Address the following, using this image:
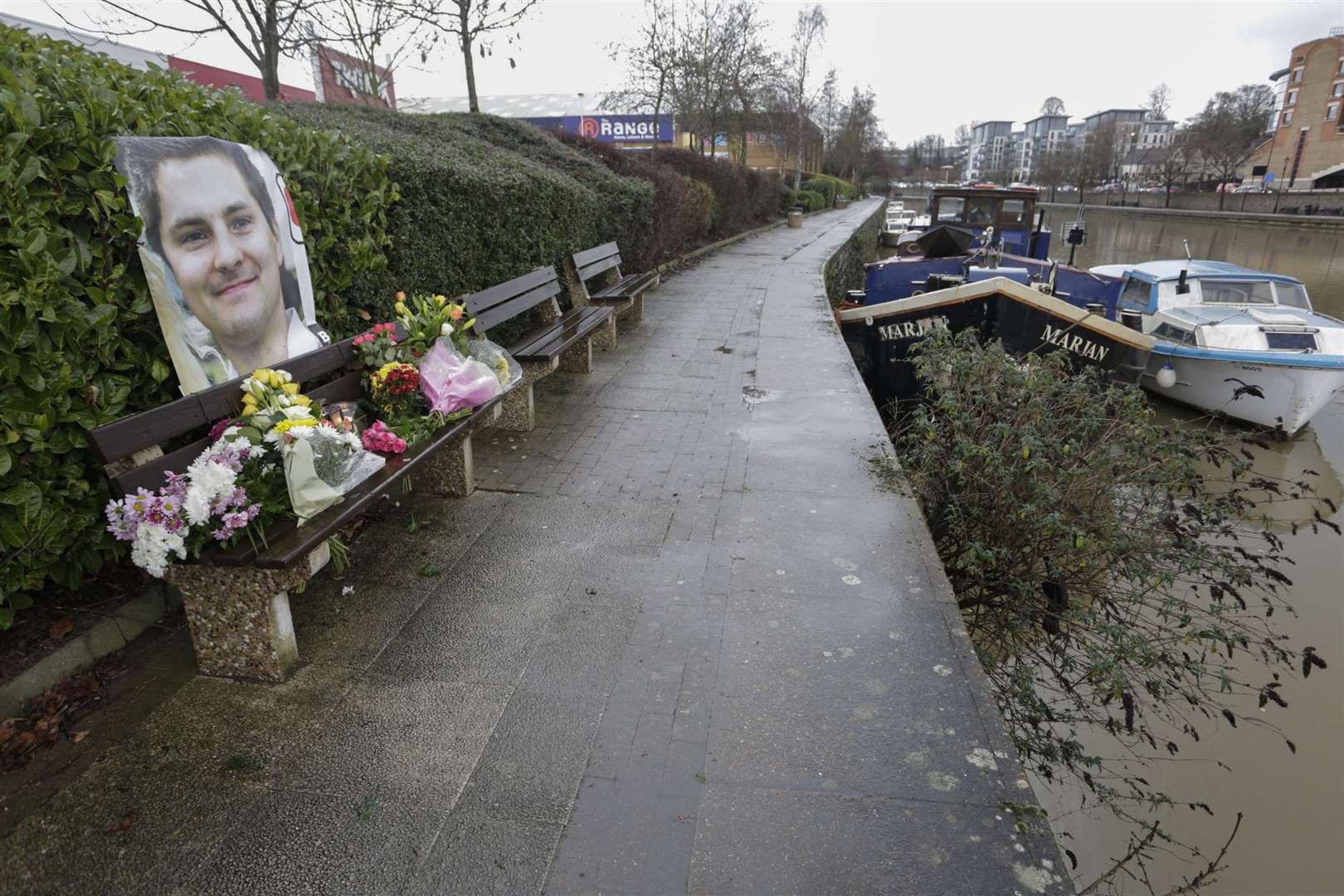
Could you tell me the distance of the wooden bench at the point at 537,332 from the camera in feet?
17.9

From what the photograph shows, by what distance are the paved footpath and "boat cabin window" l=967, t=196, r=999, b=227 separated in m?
12.4

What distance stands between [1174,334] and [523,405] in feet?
32.5

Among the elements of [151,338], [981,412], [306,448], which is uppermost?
[151,338]

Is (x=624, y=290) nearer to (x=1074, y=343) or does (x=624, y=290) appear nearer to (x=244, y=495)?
(x=1074, y=343)

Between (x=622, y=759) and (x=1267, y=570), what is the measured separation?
3.32 m

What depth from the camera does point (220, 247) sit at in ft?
10.7

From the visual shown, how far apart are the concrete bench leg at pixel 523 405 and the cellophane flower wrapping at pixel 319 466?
2.31m

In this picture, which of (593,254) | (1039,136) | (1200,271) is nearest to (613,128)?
(1200,271)

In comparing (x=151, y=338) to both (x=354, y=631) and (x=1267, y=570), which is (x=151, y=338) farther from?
(x=1267, y=570)

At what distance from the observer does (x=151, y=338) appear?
9.94 ft

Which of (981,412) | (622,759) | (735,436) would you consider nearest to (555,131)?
(735,436)

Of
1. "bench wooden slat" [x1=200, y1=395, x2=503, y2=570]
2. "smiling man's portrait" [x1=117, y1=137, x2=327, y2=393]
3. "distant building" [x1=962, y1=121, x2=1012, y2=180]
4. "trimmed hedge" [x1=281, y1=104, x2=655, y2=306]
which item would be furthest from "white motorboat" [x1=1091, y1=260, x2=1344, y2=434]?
"distant building" [x1=962, y1=121, x2=1012, y2=180]

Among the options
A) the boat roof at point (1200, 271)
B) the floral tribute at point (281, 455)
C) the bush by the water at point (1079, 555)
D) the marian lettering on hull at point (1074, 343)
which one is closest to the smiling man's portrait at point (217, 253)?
the floral tribute at point (281, 455)

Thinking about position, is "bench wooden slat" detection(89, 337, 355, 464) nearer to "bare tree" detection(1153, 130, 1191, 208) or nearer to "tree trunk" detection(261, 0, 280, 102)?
"tree trunk" detection(261, 0, 280, 102)
